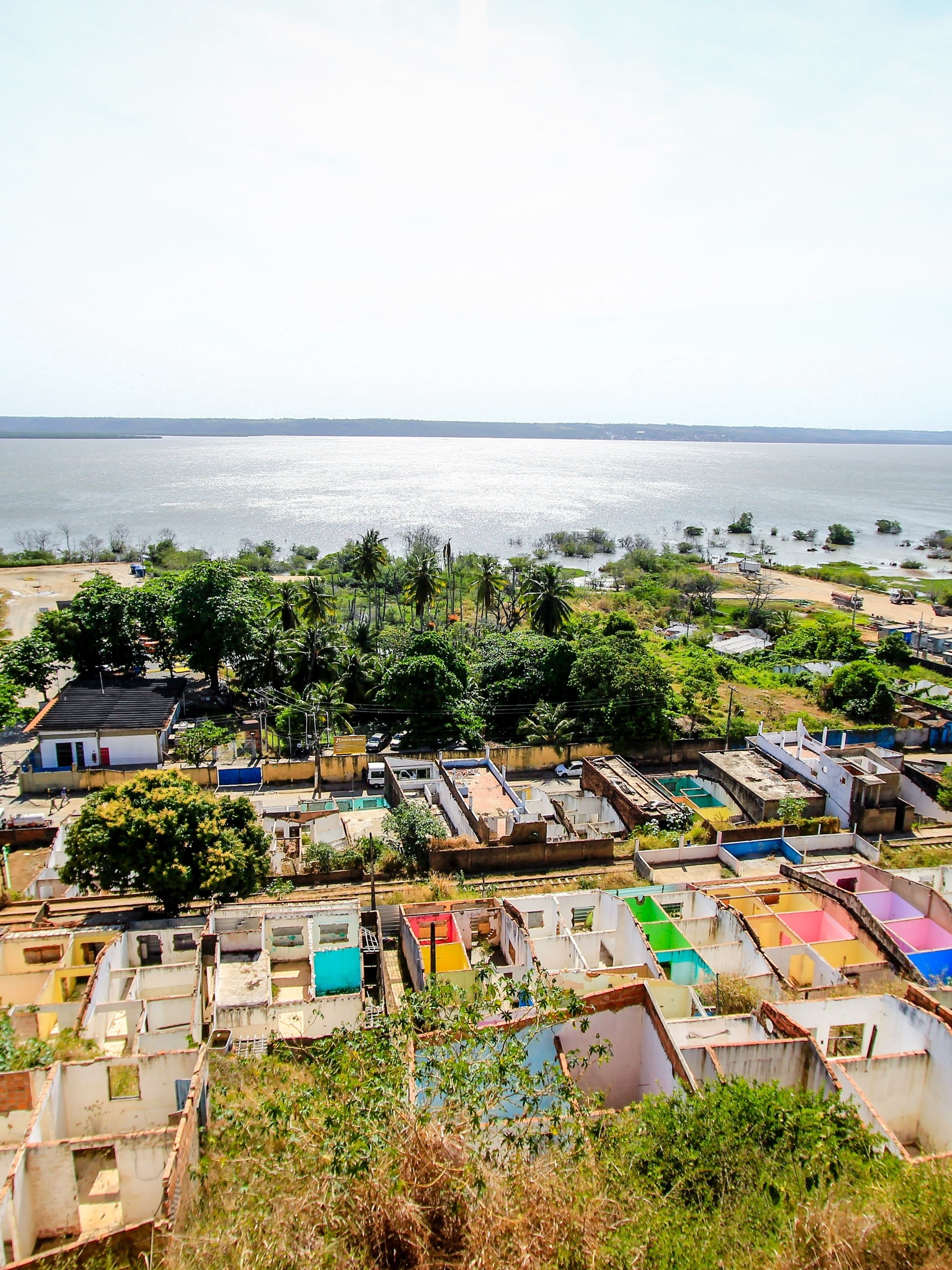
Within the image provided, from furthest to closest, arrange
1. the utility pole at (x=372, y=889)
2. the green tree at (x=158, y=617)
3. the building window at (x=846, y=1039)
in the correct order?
the green tree at (x=158, y=617) < the utility pole at (x=372, y=889) < the building window at (x=846, y=1039)

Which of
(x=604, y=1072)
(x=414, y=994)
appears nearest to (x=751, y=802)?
(x=604, y=1072)

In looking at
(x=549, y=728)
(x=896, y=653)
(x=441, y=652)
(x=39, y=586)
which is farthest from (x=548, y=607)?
(x=39, y=586)

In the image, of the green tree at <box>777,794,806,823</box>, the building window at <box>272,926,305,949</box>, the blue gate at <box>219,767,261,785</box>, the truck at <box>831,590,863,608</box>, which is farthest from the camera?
the truck at <box>831,590,863,608</box>

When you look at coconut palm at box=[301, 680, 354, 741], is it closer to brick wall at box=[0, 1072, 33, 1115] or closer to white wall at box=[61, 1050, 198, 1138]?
white wall at box=[61, 1050, 198, 1138]

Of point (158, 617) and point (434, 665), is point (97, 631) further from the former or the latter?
point (434, 665)

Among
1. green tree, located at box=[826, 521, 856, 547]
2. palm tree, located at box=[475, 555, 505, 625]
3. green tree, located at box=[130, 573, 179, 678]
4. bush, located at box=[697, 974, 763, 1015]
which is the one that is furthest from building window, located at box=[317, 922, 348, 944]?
green tree, located at box=[826, 521, 856, 547]

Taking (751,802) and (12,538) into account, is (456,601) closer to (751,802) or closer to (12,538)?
(751,802)

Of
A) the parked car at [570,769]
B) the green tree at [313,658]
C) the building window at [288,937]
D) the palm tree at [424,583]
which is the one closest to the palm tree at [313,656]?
the green tree at [313,658]

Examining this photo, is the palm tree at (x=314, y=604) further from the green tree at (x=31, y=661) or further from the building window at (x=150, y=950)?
the building window at (x=150, y=950)
